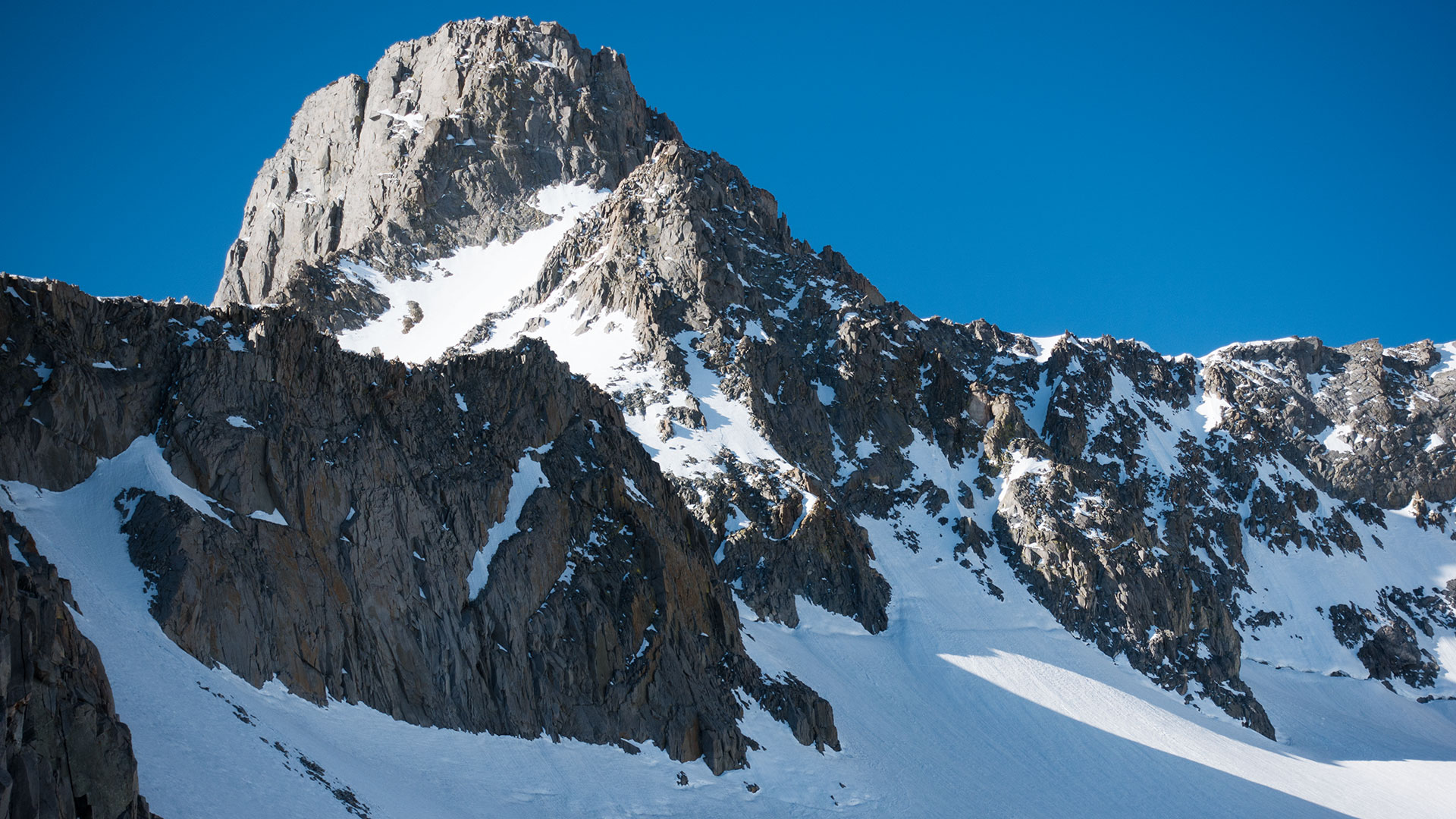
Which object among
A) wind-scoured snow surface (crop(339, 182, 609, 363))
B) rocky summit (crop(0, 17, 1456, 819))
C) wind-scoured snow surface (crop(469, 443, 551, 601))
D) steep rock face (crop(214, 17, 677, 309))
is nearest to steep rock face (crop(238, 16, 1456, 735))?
rocky summit (crop(0, 17, 1456, 819))

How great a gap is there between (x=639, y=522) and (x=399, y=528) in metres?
14.1

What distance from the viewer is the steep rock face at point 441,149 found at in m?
116

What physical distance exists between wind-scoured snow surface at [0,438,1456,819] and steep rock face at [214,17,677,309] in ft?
179

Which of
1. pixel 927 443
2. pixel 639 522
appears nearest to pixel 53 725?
pixel 639 522

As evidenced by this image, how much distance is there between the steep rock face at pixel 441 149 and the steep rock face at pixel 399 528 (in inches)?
2408

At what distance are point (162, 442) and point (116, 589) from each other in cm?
752

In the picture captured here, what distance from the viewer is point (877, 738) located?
6212 cm

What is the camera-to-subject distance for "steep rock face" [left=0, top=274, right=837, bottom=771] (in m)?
39.5

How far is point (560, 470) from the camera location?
186ft

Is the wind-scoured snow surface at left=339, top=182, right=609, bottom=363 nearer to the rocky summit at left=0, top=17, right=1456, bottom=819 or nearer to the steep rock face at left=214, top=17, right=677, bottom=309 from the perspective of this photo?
the rocky summit at left=0, top=17, right=1456, bottom=819

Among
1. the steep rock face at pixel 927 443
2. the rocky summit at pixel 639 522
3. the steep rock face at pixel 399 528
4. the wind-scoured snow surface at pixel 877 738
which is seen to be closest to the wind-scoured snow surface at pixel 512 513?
the steep rock face at pixel 399 528

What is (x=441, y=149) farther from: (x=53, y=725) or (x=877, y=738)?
(x=53, y=725)

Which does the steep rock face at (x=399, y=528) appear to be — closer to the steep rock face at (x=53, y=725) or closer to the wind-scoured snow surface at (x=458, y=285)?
the steep rock face at (x=53, y=725)

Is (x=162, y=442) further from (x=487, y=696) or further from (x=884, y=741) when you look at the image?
(x=884, y=741)
